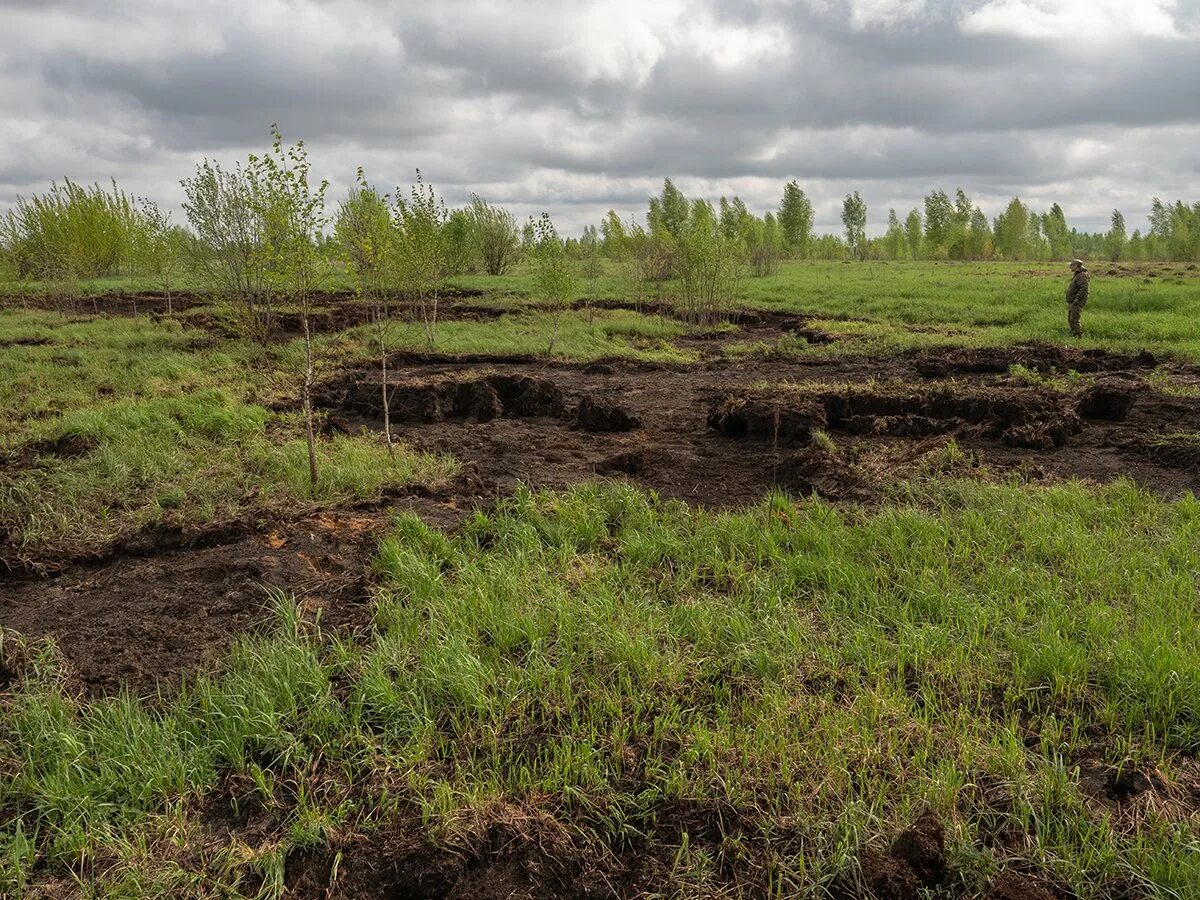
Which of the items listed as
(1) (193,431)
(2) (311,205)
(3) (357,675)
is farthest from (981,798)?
(1) (193,431)

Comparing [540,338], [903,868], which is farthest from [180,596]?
[540,338]

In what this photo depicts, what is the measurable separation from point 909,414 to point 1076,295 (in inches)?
389

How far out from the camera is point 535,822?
3.23 m

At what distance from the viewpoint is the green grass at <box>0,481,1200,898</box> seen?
3102mm

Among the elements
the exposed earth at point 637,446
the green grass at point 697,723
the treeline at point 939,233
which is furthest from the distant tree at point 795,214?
the green grass at point 697,723

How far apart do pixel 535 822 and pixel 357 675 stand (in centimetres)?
159

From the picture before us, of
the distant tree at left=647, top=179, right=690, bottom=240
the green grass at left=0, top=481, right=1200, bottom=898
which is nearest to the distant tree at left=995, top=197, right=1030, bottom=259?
the distant tree at left=647, top=179, right=690, bottom=240

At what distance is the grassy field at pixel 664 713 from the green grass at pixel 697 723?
2cm

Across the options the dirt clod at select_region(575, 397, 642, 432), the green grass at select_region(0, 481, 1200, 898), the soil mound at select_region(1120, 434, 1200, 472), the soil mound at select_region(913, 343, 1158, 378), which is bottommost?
the green grass at select_region(0, 481, 1200, 898)

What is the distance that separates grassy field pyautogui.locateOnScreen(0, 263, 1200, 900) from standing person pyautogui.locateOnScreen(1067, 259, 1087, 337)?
471 inches

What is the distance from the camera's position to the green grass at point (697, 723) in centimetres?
310

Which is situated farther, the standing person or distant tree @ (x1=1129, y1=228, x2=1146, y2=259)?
distant tree @ (x1=1129, y1=228, x2=1146, y2=259)

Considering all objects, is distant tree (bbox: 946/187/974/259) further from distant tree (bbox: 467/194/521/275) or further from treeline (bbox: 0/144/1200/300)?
distant tree (bbox: 467/194/521/275)

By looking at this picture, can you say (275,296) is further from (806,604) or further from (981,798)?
(981,798)
